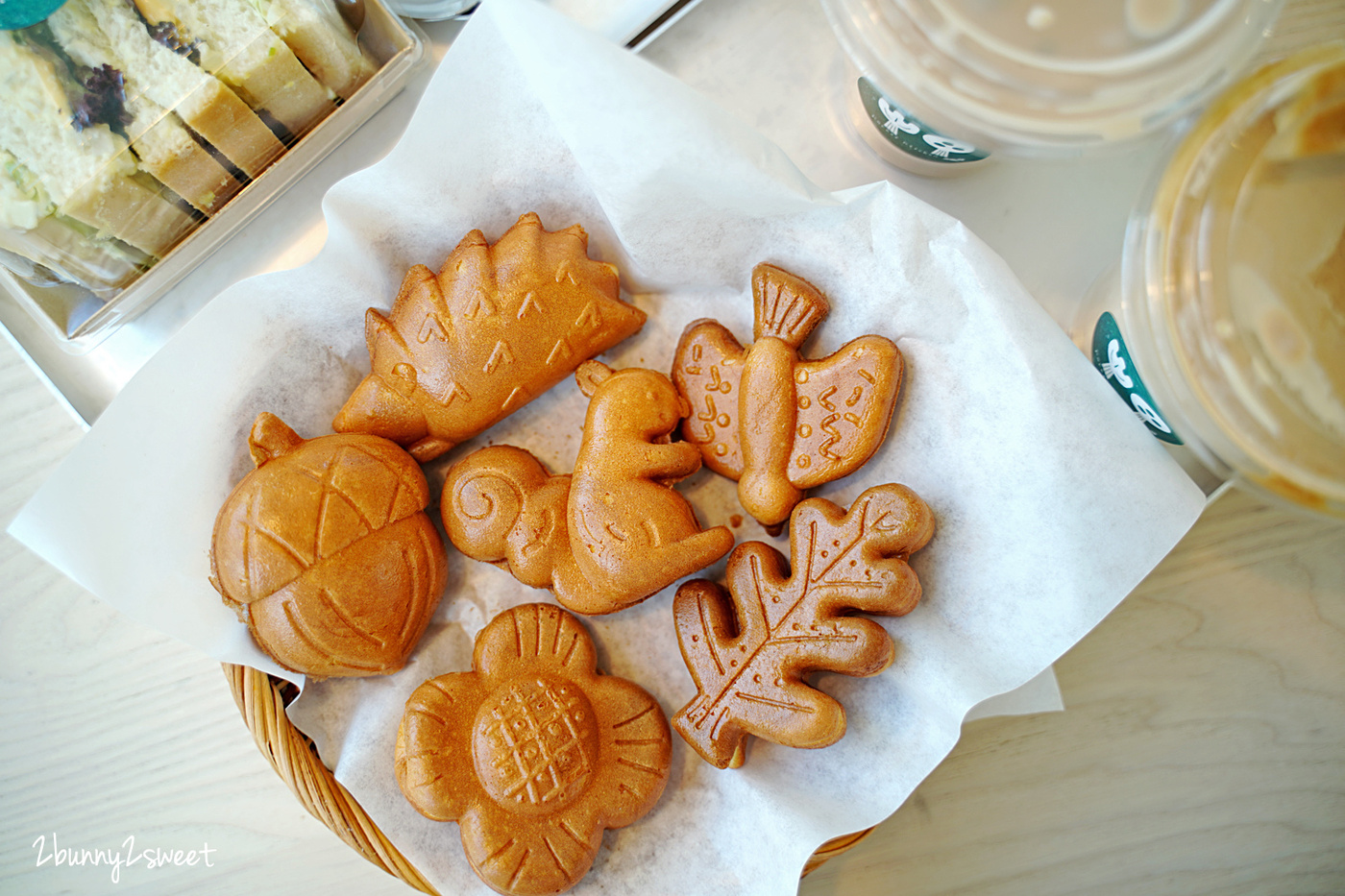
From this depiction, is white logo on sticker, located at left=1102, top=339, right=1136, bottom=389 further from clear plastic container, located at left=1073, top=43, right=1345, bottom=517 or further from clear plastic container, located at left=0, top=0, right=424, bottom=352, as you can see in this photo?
clear plastic container, located at left=0, top=0, right=424, bottom=352

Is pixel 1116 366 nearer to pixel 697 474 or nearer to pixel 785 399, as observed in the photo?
pixel 785 399

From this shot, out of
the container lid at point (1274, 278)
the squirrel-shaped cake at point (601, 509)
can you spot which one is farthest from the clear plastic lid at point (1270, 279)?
the squirrel-shaped cake at point (601, 509)

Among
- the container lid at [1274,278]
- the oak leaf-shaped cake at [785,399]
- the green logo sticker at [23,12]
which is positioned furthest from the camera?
the oak leaf-shaped cake at [785,399]

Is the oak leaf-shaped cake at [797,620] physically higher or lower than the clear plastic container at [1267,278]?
lower

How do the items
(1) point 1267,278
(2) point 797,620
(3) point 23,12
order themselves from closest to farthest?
1. (1) point 1267,278
2. (3) point 23,12
3. (2) point 797,620

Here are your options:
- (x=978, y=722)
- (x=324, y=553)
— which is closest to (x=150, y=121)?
(x=324, y=553)

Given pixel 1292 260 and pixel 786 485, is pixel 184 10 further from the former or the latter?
pixel 1292 260

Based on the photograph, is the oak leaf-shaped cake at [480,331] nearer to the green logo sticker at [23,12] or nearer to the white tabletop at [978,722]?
the white tabletop at [978,722]
